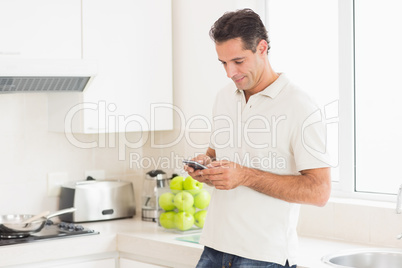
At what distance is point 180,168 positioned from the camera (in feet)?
11.0

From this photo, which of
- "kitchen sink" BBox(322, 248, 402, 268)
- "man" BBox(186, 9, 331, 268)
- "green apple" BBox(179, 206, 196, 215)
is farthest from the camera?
"green apple" BBox(179, 206, 196, 215)

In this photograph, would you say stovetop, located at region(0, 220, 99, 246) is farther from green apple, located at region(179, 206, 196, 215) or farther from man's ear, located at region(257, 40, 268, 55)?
man's ear, located at region(257, 40, 268, 55)

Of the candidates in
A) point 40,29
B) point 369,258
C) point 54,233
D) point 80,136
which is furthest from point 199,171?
point 80,136

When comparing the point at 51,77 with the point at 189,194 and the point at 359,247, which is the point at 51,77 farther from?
the point at 359,247

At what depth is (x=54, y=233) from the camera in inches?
113

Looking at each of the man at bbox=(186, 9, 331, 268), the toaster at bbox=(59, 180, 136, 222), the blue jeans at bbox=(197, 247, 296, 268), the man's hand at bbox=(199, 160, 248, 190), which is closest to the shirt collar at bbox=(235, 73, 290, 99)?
the man at bbox=(186, 9, 331, 268)

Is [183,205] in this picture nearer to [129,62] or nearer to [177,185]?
[177,185]

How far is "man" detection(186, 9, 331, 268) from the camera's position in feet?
6.24

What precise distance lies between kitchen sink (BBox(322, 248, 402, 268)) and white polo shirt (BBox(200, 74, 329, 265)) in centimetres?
56

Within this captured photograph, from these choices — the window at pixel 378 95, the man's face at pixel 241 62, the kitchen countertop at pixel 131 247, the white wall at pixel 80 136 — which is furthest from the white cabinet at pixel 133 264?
the man's face at pixel 241 62

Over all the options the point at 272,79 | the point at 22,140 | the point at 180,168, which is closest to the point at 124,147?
the point at 180,168

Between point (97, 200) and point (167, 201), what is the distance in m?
0.45

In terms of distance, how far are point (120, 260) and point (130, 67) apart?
95cm

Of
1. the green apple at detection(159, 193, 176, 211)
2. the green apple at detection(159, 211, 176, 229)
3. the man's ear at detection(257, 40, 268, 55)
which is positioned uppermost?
the man's ear at detection(257, 40, 268, 55)
